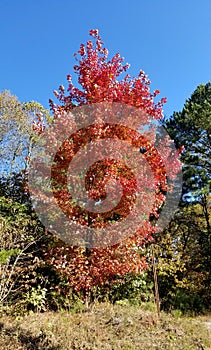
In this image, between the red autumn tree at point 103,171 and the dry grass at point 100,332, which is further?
the red autumn tree at point 103,171

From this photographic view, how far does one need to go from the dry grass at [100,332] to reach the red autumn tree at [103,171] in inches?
27.5

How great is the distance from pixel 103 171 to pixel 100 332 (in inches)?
113

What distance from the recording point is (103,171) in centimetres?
574

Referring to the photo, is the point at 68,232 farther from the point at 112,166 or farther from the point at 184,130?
the point at 184,130

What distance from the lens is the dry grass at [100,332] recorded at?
4367 mm

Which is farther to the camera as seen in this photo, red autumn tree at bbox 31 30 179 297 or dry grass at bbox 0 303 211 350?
red autumn tree at bbox 31 30 179 297

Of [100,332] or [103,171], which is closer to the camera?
[100,332]

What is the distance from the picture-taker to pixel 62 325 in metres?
5.00

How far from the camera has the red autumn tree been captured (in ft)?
18.3

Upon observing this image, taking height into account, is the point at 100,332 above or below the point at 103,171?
below

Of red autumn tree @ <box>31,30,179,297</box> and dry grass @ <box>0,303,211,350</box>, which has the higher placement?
red autumn tree @ <box>31,30,179,297</box>

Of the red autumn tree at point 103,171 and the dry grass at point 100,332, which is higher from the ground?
the red autumn tree at point 103,171

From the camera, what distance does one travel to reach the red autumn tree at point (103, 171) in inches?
220

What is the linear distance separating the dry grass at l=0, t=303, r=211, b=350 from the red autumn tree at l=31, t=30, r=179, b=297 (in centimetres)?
70
